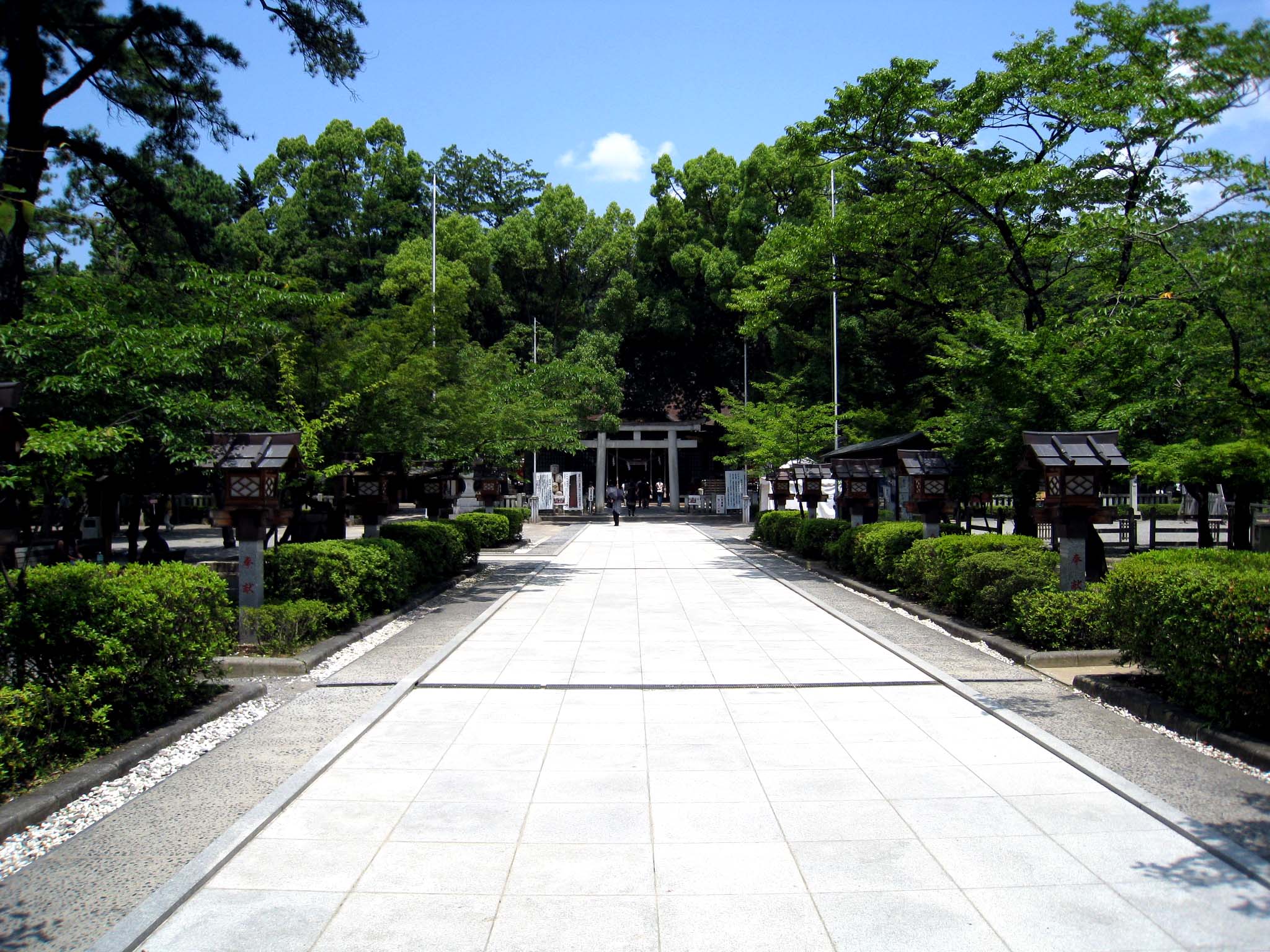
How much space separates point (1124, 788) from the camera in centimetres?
524

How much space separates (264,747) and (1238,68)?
8573 millimetres

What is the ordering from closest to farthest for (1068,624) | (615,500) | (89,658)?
(89,658) → (1068,624) → (615,500)

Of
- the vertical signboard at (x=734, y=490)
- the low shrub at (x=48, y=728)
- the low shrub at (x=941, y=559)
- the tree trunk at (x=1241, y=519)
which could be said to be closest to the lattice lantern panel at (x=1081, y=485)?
the low shrub at (x=941, y=559)

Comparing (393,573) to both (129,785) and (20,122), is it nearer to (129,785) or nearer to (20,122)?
(129,785)

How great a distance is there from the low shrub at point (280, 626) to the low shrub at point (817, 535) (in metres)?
11.7

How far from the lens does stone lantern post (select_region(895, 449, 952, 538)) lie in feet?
43.8

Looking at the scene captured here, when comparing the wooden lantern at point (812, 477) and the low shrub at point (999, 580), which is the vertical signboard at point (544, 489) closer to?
the wooden lantern at point (812, 477)

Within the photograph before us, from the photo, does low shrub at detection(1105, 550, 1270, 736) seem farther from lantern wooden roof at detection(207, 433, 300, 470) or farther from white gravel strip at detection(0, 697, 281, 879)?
lantern wooden roof at detection(207, 433, 300, 470)

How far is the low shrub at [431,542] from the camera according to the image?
47.3 feet

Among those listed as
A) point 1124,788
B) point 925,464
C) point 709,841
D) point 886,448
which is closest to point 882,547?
point 925,464

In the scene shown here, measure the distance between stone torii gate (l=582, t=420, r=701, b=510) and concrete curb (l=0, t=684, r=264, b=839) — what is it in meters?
34.8

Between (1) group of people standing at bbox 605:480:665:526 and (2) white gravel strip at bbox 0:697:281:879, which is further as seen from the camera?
(1) group of people standing at bbox 605:480:665:526

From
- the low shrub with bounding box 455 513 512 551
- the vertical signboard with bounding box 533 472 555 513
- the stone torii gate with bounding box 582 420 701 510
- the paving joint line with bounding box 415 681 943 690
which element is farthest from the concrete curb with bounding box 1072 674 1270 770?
the stone torii gate with bounding box 582 420 701 510

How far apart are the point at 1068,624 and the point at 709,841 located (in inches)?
235
